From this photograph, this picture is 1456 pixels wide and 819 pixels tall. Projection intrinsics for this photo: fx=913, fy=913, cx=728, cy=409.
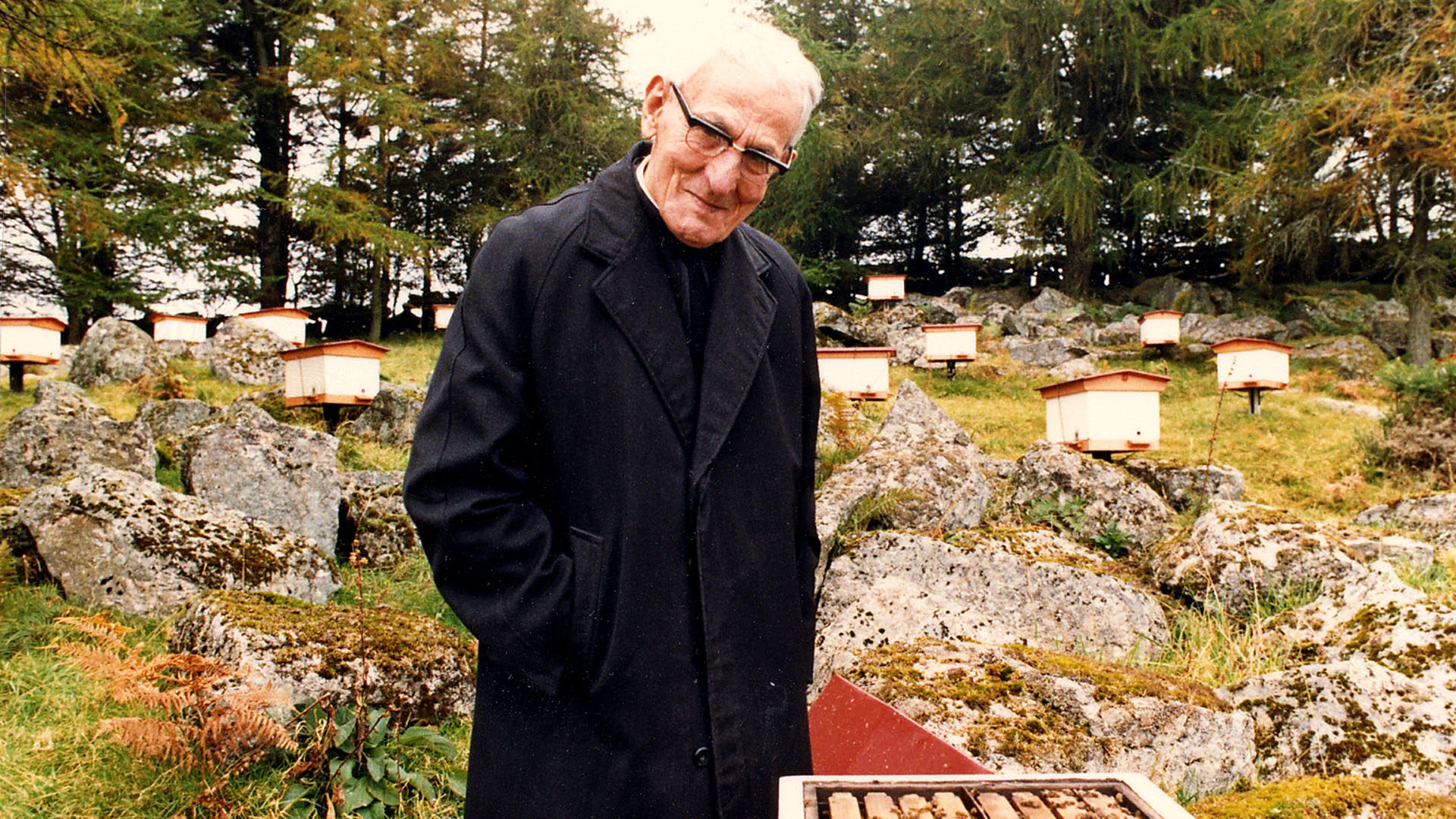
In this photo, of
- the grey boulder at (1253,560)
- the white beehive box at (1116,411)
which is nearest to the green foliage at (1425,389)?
the white beehive box at (1116,411)

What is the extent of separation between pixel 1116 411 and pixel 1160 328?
881cm

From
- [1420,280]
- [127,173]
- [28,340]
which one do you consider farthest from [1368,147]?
[127,173]

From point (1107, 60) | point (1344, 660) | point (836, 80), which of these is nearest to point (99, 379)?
point (1344, 660)

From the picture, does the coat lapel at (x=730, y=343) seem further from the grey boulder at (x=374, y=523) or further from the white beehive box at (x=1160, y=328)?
the white beehive box at (x=1160, y=328)

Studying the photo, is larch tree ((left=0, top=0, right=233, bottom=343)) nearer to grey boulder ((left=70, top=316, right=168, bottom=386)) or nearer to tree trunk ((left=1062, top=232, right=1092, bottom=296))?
grey boulder ((left=70, top=316, right=168, bottom=386))

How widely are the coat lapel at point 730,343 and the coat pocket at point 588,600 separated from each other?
245 millimetres

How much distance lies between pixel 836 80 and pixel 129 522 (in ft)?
79.1

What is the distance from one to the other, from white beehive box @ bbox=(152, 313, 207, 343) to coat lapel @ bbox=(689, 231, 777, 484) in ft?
54.4

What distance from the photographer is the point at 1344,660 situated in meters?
3.25

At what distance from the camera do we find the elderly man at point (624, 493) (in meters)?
1.75

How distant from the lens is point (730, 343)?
1.93 m

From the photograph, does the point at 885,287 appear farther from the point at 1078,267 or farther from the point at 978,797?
the point at 978,797

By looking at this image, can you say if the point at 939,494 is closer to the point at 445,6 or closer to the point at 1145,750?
the point at 1145,750

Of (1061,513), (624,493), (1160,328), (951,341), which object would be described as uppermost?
(1160,328)
